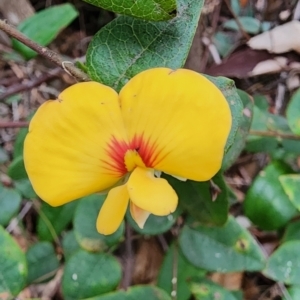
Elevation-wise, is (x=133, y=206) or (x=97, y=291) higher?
(x=133, y=206)

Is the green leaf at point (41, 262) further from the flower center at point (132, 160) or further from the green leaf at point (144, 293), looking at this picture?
the flower center at point (132, 160)

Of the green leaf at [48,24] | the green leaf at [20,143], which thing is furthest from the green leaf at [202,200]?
the green leaf at [48,24]

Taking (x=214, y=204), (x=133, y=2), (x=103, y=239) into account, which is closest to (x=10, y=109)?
(x=103, y=239)

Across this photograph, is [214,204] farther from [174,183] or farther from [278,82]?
[278,82]

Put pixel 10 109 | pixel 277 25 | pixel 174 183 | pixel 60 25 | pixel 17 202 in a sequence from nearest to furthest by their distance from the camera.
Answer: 1. pixel 174 183
2. pixel 17 202
3. pixel 60 25
4. pixel 277 25
5. pixel 10 109

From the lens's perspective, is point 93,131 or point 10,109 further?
point 10,109

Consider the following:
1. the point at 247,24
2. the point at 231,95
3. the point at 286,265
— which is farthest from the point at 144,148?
the point at 247,24

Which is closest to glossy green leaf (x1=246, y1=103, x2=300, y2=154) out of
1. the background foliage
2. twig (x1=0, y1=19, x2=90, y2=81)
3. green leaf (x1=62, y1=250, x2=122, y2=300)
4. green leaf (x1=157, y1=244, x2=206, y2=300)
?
the background foliage
